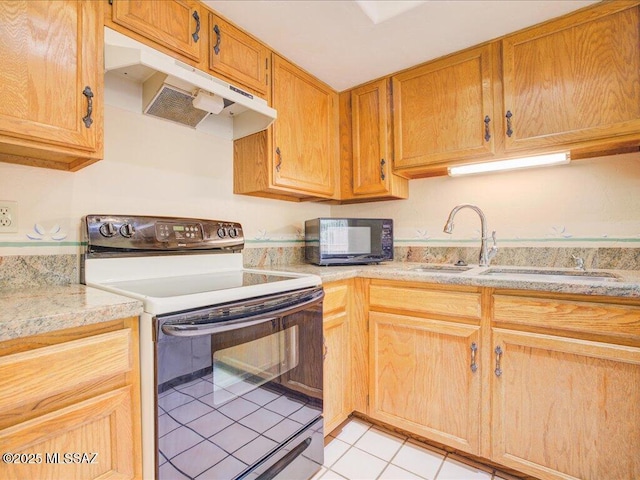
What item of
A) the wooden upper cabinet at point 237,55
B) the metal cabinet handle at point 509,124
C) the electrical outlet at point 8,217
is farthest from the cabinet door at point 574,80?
the electrical outlet at point 8,217

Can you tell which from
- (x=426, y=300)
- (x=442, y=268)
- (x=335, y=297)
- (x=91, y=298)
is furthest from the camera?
(x=442, y=268)

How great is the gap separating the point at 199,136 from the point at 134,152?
350 mm

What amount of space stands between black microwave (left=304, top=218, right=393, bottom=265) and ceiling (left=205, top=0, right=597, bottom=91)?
93 cm

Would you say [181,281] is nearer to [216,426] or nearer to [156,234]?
[156,234]

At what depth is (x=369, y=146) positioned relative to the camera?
2.13 m

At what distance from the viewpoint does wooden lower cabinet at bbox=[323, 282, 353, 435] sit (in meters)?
1.60

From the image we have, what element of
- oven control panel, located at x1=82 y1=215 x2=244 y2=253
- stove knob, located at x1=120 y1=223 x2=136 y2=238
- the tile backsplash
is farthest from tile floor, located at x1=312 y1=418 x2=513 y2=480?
stove knob, located at x1=120 y1=223 x2=136 y2=238

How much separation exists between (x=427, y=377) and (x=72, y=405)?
1.38m

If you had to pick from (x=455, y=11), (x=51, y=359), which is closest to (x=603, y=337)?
(x=455, y=11)

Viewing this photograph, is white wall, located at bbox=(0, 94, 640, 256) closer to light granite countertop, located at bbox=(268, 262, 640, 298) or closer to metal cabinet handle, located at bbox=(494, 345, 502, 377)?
light granite countertop, located at bbox=(268, 262, 640, 298)

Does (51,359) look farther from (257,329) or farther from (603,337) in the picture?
(603,337)

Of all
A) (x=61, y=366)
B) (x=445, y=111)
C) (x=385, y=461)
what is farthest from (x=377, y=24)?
(x=385, y=461)

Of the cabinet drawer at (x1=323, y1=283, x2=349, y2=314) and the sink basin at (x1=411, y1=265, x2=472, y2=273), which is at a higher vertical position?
the sink basin at (x1=411, y1=265, x2=472, y2=273)

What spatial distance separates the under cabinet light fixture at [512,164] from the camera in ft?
5.34
